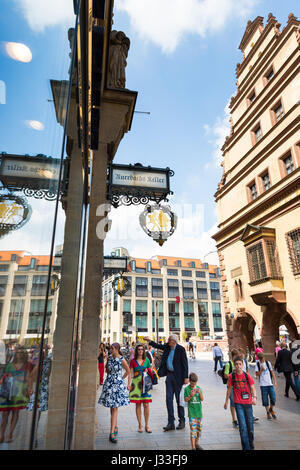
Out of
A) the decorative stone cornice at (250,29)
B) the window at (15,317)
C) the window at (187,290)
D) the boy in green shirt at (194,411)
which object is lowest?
the boy in green shirt at (194,411)

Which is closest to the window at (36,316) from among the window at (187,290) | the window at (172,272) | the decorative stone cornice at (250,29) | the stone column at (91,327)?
the stone column at (91,327)

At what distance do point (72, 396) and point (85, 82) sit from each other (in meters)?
4.98

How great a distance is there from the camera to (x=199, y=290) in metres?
72.2

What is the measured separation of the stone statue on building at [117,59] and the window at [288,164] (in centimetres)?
1265

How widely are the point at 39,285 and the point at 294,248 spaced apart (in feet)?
52.7

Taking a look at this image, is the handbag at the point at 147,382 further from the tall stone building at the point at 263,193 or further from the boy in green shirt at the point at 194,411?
the tall stone building at the point at 263,193

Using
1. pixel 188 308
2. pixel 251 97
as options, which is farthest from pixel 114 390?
pixel 188 308

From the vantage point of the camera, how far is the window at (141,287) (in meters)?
66.0

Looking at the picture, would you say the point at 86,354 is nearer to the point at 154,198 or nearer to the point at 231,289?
the point at 154,198

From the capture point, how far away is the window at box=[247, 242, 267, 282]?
16.6 metres

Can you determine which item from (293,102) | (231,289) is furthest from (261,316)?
(293,102)

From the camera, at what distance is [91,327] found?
15.3ft

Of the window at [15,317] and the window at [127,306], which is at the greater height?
Result: the window at [127,306]

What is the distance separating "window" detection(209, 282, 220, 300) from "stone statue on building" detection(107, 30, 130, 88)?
71.3 metres
